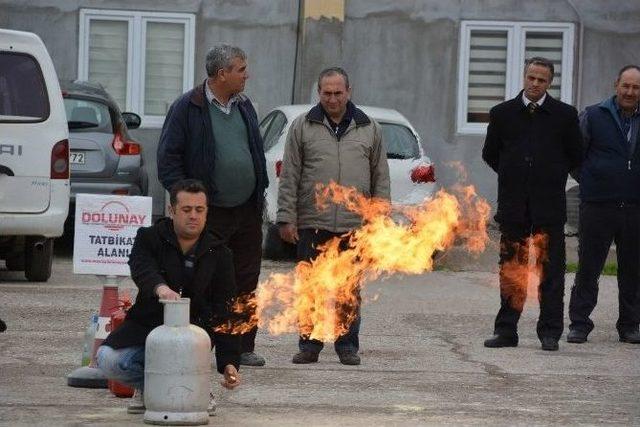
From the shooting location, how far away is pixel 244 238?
10.9 m

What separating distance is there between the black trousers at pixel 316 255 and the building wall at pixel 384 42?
11277mm

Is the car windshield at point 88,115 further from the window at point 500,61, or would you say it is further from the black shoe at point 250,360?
the black shoe at point 250,360

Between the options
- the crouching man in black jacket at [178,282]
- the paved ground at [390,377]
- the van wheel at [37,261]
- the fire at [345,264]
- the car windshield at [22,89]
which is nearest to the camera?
the crouching man in black jacket at [178,282]

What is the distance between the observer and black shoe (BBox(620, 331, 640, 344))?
12961 millimetres

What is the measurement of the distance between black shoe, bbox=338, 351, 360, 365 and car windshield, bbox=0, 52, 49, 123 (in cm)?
491

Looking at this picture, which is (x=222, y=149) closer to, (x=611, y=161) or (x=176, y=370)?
(x=176, y=370)

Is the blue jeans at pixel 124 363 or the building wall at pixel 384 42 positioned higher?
the building wall at pixel 384 42

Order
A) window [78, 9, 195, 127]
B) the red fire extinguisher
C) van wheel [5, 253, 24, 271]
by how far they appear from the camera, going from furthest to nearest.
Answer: window [78, 9, 195, 127] < van wheel [5, 253, 24, 271] < the red fire extinguisher

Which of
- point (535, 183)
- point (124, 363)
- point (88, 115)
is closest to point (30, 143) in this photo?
point (88, 115)

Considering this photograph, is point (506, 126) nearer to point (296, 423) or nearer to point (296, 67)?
point (296, 423)

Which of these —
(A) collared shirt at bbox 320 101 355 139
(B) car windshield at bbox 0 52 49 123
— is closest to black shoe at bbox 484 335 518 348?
(A) collared shirt at bbox 320 101 355 139

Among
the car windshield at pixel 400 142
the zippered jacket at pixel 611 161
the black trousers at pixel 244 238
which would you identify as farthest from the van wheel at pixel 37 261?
the zippered jacket at pixel 611 161

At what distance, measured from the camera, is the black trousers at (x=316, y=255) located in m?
11.2

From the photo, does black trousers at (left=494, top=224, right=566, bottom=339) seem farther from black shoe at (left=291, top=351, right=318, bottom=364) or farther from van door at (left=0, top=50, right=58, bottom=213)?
van door at (left=0, top=50, right=58, bottom=213)
